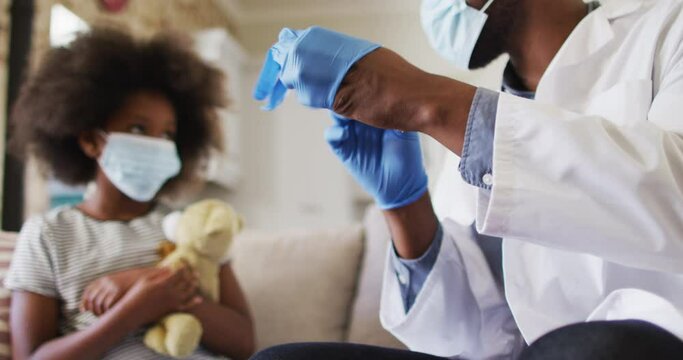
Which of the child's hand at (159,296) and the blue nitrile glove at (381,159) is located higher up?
the blue nitrile glove at (381,159)

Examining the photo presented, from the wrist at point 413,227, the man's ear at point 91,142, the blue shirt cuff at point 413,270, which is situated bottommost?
the blue shirt cuff at point 413,270

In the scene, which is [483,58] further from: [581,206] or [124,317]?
[124,317]

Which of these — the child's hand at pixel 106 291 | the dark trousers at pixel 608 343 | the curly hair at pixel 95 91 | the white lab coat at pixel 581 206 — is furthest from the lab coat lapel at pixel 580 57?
the curly hair at pixel 95 91

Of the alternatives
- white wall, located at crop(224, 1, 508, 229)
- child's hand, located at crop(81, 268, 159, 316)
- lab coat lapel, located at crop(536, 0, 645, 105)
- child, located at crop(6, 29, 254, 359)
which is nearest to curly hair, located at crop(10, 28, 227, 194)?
child, located at crop(6, 29, 254, 359)

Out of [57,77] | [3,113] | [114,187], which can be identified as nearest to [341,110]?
[114,187]

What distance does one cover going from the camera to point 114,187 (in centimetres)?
114

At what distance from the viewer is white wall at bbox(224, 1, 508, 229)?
3438 mm

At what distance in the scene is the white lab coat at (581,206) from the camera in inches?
18.5

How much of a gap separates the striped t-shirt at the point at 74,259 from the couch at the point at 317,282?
32 cm

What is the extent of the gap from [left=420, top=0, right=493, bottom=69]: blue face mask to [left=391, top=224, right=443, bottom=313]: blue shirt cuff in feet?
0.92

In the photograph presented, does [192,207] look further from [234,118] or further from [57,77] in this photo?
[234,118]

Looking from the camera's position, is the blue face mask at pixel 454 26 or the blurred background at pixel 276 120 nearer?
the blue face mask at pixel 454 26

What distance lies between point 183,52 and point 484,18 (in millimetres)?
794

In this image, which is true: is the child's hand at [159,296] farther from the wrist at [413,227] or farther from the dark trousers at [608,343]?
the dark trousers at [608,343]
